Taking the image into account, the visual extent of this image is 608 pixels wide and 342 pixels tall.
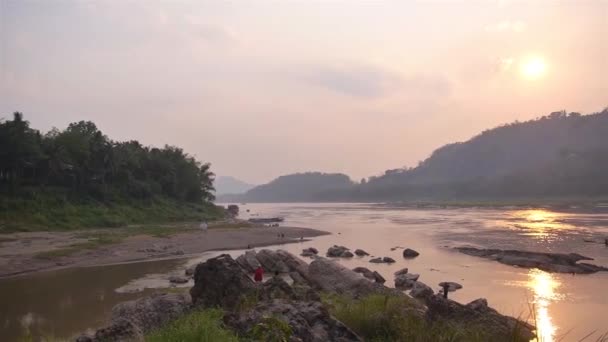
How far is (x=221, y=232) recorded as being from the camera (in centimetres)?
6144

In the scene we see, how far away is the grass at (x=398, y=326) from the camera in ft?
28.1

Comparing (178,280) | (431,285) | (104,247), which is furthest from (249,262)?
(104,247)

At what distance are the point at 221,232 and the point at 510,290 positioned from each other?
42.1 meters

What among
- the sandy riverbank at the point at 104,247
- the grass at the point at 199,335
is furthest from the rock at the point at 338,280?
the sandy riverbank at the point at 104,247

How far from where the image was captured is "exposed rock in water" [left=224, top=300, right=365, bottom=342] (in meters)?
8.70

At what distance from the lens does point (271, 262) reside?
106 ft

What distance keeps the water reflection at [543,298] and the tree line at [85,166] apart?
5787 centimetres

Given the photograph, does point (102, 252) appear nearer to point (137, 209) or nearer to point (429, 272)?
point (429, 272)

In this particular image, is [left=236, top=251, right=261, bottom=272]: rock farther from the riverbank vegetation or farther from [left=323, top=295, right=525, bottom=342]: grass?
the riverbank vegetation

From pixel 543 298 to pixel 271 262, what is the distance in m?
16.9

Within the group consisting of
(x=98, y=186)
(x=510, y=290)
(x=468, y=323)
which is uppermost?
(x=98, y=186)

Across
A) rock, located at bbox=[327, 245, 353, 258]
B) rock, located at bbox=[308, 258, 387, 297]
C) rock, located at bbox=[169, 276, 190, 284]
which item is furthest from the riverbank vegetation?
rock, located at bbox=[308, 258, 387, 297]

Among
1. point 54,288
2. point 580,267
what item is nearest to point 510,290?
point 580,267

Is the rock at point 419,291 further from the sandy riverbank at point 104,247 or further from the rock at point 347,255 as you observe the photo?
the sandy riverbank at point 104,247
